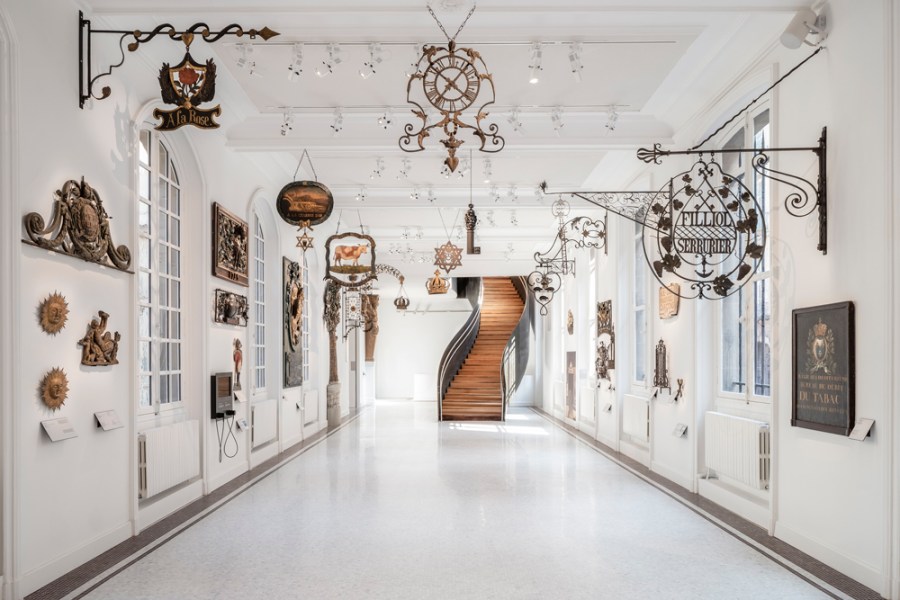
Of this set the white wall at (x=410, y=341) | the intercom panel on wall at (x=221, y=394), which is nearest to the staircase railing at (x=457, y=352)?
the white wall at (x=410, y=341)

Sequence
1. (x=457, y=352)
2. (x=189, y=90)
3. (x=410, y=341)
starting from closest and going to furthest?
1. (x=189, y=90)
2. (x=457, y=352)
3. (x=410, y=341)

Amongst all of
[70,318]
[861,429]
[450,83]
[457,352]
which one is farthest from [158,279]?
[457,352]

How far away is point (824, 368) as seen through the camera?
5.12 meters

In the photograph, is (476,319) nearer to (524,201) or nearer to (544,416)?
(544,416)

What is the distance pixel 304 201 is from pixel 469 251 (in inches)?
85.1

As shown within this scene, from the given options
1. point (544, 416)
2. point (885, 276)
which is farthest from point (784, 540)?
point (544, 416)

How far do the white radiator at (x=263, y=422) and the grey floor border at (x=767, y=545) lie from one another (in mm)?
4726

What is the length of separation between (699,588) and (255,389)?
732 cm

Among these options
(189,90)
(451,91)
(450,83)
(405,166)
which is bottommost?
(450,83)

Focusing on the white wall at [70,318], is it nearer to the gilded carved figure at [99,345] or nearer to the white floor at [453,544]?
the gilded carved figure at [99,345]

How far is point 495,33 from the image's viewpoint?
610cm

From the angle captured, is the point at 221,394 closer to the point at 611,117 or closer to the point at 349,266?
the point at 349,266

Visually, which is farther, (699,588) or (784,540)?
(784,540)

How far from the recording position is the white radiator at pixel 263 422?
388 inches
